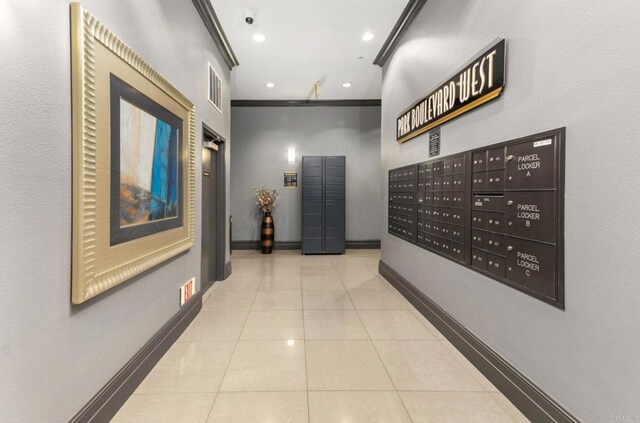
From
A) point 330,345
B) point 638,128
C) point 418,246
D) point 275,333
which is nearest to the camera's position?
point 638,128

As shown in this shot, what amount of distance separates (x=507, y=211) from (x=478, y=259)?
0.50m

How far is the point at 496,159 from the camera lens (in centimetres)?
212

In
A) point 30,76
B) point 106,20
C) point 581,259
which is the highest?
point 106,20

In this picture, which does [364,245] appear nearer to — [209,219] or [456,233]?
[209,219]

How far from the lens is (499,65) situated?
2.06 meters

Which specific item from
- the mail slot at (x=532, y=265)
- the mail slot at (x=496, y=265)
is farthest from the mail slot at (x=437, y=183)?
the mail slot at (x=532, y=265)

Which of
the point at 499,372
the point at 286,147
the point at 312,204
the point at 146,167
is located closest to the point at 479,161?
the point at 499,372

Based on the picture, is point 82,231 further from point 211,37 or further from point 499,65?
point 211,37

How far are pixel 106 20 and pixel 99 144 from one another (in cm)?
76

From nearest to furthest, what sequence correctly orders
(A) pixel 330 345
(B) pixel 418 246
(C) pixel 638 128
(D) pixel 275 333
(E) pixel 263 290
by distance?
(C) pixel 638 128 → (A) pixel 330 345 → (D) pixel 275 333 → (B) pixel 418 246 → (E) pixel 263 290

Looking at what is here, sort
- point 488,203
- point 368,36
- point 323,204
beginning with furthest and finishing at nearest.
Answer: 1. point 323,204
2. point 368,36
3. point 488,203

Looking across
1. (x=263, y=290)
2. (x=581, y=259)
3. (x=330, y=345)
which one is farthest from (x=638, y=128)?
(x=263, y=290)

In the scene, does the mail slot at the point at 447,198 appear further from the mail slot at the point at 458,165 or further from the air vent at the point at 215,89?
the air vent at the point at 215,89

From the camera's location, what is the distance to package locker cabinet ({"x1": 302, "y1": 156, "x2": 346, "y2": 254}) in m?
6.99
